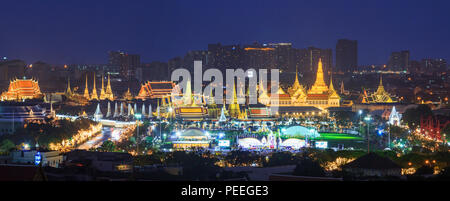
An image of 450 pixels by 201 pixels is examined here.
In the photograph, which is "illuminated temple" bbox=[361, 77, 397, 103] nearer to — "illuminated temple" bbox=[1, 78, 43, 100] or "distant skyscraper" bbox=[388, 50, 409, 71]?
"illuminated temple" bbox=[1, 78, 43, 100]

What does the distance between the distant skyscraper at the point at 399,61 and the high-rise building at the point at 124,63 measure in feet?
115

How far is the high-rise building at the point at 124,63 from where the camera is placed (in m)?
83.8

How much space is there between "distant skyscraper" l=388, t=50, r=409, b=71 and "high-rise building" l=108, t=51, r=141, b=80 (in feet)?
115

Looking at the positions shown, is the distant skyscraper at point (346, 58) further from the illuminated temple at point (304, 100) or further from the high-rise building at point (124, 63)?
the illuminated temple at point (304, 100)

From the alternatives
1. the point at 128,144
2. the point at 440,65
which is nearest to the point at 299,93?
the point at 128,144

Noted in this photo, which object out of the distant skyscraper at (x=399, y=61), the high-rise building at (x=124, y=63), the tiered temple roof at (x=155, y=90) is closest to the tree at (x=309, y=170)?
the tiered temple roof at (x=155, y=90)

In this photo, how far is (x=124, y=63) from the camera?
84.1 metres

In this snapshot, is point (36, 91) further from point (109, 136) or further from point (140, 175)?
point (140, 175)

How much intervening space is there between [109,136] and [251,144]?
766cm

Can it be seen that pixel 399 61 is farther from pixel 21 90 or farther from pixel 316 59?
pixel 21 90

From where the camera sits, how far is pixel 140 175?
44.7 ft

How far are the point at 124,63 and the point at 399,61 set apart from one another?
3774 centimetres

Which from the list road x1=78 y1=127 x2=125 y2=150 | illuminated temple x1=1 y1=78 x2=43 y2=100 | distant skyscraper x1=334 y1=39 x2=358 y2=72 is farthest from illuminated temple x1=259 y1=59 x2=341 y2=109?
distant skyscraper x1=334 y1=39 x2=358 y2=72

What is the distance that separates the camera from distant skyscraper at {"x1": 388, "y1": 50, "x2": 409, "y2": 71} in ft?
299
